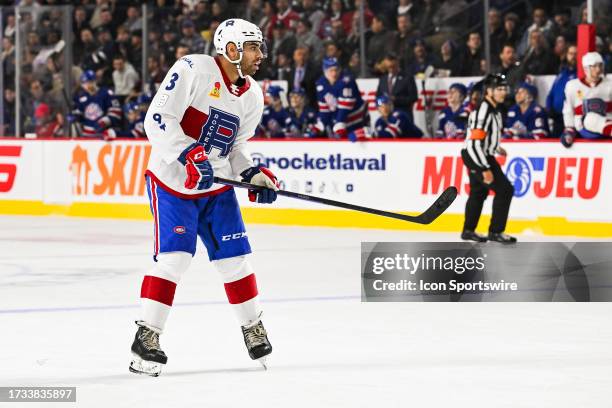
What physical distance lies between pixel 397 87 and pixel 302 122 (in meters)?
1.21

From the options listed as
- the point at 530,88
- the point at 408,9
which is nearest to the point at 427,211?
the point at 530,88

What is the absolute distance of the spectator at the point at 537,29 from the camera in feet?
45.3

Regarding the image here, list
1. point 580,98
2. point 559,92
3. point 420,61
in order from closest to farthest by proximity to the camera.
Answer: point 580,98 → point 559,92 → point 420,61

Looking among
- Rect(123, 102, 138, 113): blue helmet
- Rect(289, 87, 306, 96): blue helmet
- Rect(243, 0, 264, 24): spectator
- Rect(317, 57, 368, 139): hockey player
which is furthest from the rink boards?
Rect(243, 0, 264, 24): spectator

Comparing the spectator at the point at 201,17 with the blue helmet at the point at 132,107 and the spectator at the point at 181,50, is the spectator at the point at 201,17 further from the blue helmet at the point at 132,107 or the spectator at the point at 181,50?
the blue helmet at the point at 132,107

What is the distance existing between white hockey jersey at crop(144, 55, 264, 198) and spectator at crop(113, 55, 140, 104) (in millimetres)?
10767

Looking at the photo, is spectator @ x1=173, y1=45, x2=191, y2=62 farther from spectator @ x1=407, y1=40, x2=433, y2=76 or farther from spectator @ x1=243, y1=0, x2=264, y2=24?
spectator @ x1=407, y1=40, x2=433, y2=76

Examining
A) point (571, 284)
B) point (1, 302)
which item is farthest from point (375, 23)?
point (1, 302)

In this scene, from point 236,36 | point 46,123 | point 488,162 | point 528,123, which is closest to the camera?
point 236,36

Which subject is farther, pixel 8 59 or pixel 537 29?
pixel 8 59

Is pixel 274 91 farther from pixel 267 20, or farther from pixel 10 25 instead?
pixel 10 25

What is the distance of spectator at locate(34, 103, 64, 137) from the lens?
16391 mm

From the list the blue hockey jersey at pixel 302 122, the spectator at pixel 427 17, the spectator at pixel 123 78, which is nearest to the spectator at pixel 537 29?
the spectator at pixel 427 17

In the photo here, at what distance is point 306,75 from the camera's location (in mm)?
15297
